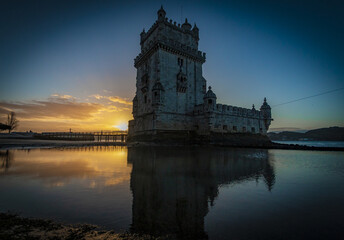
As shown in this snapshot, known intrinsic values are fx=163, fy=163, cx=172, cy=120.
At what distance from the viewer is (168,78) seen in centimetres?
2577

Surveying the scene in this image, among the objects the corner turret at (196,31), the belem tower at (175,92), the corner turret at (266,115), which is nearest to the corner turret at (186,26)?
the belem tower at (175,92)

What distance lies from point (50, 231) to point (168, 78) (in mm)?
24647

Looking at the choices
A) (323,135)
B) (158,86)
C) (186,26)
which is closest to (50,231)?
(158,86)

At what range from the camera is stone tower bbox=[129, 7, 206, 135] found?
2473cm

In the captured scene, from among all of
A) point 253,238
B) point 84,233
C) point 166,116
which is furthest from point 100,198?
point 166,116

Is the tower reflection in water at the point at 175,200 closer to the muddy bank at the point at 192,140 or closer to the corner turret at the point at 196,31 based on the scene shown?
the muddy bank at the point at 192,140

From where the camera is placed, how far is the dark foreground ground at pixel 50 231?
2.47 m

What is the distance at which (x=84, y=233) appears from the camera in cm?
260

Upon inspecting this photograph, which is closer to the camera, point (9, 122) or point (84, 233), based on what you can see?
point (84, 233)

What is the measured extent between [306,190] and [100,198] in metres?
6.01

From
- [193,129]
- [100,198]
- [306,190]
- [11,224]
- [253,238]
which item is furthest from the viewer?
[193,129]

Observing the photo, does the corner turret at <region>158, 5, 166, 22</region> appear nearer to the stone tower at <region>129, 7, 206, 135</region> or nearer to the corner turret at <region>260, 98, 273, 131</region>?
the stone tower at <region>129, 7, 206, 135</region>

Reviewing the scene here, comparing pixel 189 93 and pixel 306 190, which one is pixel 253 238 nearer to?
pixel 306 190

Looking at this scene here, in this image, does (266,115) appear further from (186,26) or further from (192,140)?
(186,26)
